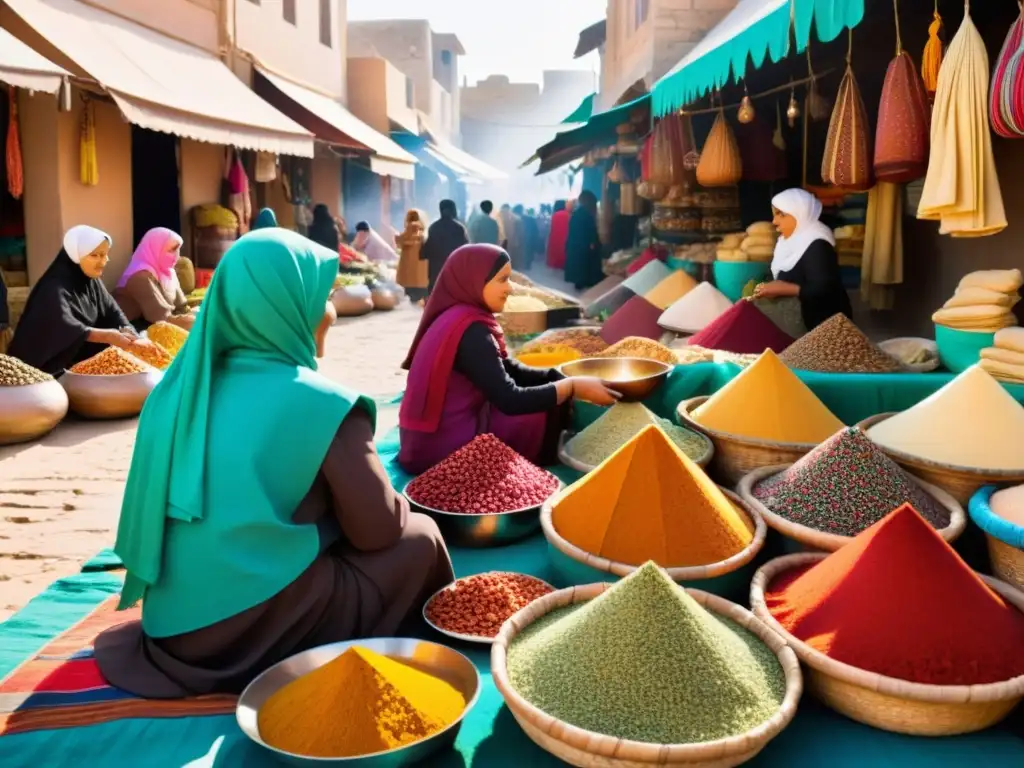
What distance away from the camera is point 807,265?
395 cm

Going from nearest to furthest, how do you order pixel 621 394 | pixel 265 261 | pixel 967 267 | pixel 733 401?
pixel 265 261, pixel 733 401, pixel 621 394, pixel 967 267

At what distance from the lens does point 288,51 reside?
11.6m

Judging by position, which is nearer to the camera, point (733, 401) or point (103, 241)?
point (733, 401)

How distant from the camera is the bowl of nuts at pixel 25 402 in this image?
4.13 m

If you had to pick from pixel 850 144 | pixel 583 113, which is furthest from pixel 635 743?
pixel 583 113

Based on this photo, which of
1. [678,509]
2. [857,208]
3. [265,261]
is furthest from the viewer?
[857,208]

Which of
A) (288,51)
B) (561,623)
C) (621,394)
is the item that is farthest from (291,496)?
(288,51)

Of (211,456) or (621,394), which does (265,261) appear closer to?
(211,456)

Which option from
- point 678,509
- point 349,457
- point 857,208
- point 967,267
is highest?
point 857,208

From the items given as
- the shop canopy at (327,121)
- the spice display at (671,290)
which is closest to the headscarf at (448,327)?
the spice display at (671,290)

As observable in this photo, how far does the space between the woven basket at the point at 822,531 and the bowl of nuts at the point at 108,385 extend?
136 inches

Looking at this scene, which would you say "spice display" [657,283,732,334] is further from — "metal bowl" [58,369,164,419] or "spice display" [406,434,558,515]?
"metal bowl" [58,369,164,419]

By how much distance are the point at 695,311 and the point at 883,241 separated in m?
0.89

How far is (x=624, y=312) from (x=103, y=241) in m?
2.74
